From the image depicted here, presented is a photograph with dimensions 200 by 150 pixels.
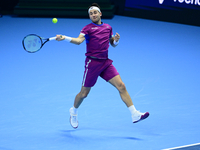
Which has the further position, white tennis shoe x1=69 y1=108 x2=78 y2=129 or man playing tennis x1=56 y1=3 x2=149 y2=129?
white tennis shoe x1=69 y1=108 x2=78 y2=129

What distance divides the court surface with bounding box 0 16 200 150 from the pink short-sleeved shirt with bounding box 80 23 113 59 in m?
1.07

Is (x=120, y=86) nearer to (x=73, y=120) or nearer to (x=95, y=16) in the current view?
(x=73, y=120)

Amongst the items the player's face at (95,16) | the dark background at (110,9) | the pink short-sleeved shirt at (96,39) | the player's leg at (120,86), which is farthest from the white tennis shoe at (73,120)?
the dark background at (110,9)

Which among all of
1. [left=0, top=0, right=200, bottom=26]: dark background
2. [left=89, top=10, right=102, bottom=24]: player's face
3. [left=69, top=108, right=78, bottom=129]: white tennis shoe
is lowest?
[left=69, top=108, right=78, bottom=129]: white tennis shoe

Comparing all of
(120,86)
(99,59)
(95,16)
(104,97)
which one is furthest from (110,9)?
(120,86)

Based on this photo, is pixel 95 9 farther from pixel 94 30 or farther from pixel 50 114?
pixel 50 114

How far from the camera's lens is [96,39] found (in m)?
4.51

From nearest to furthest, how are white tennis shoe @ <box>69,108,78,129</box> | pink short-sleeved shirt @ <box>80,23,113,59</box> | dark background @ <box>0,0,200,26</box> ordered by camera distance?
pink short-sleeved shirt @ <box>80,23,113,59</box>
white tennis shoe @ <box>69,108,78,129</box>
dark background @ <box>0,0,200,26</box>

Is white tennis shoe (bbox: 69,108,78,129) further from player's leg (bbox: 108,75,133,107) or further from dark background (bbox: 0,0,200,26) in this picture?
dark background (bbox: 0,0,200,26)

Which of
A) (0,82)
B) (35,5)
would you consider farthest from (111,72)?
(35,5)

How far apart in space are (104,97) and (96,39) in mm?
1658

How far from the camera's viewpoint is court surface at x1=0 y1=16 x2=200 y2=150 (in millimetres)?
4543

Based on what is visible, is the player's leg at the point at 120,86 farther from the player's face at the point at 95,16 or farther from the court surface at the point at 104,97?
the player's face at the point at 95,16

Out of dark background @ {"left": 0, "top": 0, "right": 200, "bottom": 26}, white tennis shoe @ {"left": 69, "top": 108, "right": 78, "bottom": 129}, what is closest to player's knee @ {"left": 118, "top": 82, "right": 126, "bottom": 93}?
white tennis shoe @ {"left": 69, "top": 108, "right": 78, "bottom": 129}
